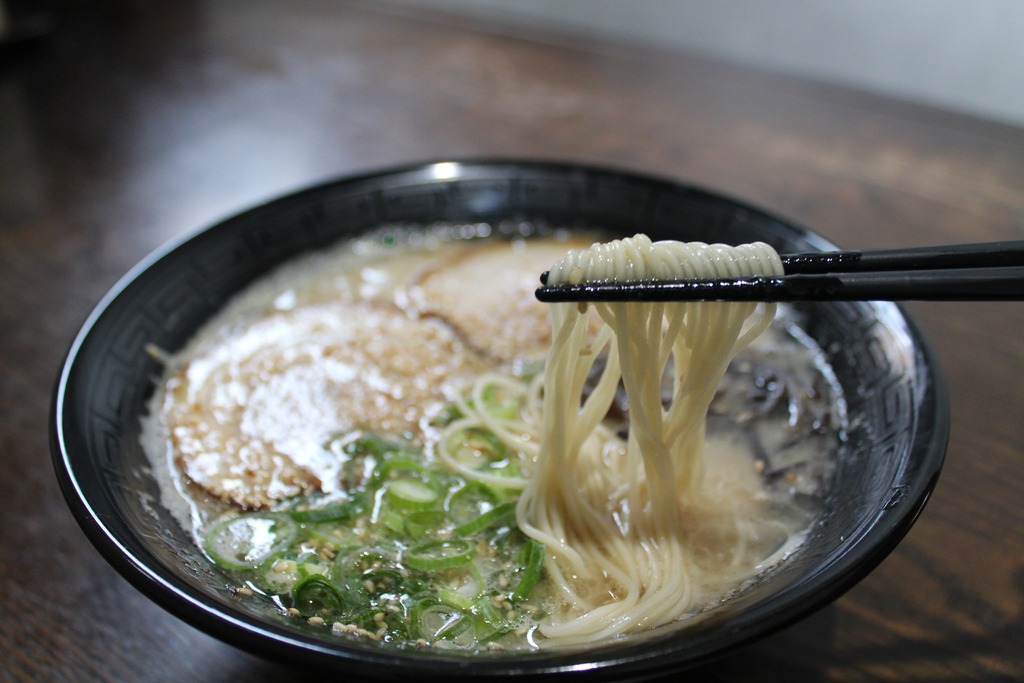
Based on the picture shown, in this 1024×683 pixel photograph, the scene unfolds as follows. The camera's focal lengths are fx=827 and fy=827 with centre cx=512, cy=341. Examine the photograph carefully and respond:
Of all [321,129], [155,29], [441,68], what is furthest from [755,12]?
[155,29]

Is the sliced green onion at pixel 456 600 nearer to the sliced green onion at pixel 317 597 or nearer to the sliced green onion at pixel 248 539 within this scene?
the sliced green onion at pixel 317 597

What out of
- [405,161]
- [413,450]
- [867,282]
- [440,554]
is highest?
[405,161]

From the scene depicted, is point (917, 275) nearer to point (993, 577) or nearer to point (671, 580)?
point (671, 580)

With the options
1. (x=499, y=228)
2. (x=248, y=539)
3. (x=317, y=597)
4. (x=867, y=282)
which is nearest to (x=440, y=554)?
(x=317, y=597)

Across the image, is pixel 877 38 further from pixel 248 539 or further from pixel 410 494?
pixel 248 539

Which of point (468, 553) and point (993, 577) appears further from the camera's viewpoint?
point (993, 577)

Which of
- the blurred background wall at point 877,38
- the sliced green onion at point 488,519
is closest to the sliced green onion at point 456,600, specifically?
the sliced green onion at point 488,519

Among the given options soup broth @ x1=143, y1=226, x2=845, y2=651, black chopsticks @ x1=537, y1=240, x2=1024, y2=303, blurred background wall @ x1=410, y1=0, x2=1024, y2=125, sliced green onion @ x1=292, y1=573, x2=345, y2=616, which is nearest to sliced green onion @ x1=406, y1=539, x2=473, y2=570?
soup broth @ x1=143, y1=226, x2=845, y2=651
